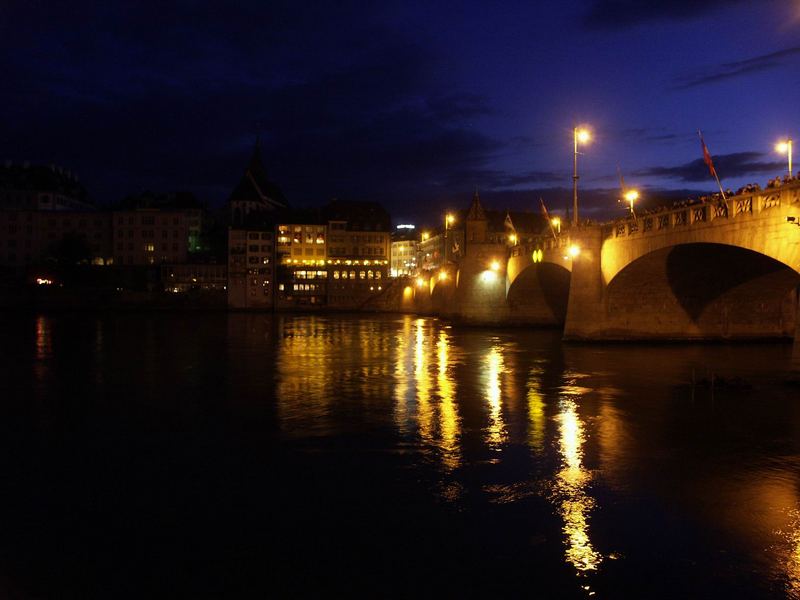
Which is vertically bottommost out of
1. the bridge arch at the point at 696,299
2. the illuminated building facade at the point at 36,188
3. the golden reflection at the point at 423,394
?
the golden reflection at the point at 423,394

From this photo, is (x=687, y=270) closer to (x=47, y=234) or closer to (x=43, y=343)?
(x=43, y=343)

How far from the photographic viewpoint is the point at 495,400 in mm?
23406

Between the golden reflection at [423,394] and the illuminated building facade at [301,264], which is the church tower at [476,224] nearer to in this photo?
the golden reflection at [423,394]

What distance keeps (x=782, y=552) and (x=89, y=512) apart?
10470mm

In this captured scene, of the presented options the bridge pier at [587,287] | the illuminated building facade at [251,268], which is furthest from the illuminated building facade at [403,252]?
the bridge pier at [587,287]

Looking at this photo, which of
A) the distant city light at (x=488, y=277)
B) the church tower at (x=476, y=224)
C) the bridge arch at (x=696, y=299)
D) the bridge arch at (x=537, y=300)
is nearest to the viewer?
the bridge arch at (x=696, y=299)

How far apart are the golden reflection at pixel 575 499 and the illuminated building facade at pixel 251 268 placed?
102459 mm

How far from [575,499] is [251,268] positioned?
111 metres

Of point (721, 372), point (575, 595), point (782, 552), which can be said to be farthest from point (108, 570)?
point (721, 372)

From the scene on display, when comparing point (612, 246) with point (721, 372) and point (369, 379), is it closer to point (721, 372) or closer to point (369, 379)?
point (721, 372)

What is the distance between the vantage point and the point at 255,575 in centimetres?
903

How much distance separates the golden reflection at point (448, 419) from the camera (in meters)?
15.2

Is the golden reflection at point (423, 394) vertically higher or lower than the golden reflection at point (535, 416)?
higher

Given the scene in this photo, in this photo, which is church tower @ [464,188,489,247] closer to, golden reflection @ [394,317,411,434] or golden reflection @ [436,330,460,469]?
golden reflection @ [394,317,411,434]
